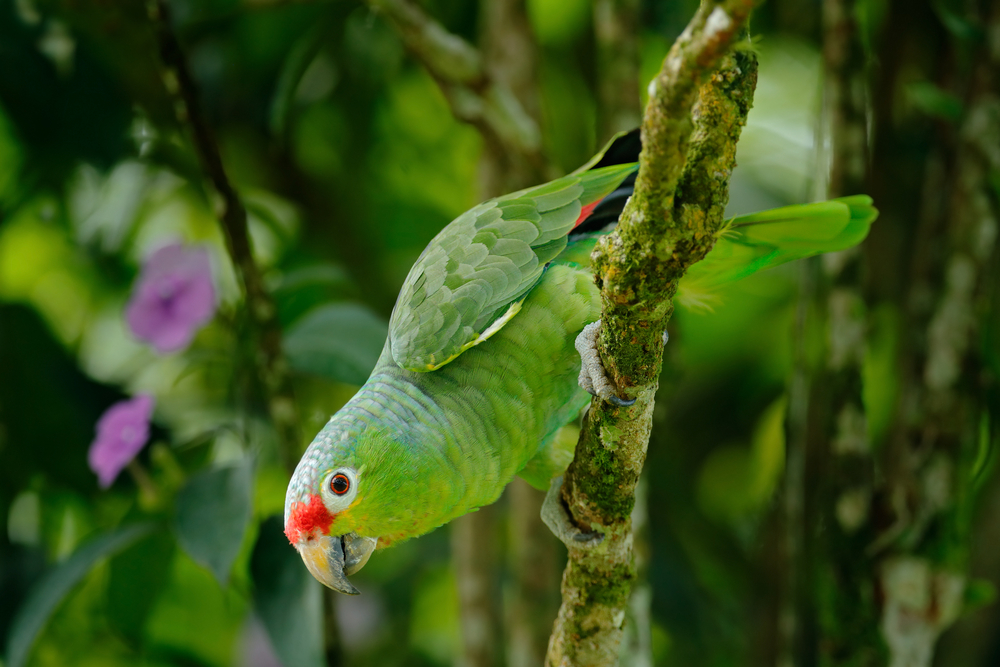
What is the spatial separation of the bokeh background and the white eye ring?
0.55 metres

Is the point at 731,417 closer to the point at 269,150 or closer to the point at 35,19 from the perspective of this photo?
the point at 269,150

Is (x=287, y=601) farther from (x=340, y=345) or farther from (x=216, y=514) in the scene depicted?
(x=340, y=345)

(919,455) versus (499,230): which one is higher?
(499,230)

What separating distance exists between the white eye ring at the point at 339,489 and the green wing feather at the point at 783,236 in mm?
846

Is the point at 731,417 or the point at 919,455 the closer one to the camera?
the point at 919,455

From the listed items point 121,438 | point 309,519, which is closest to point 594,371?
point 309,519

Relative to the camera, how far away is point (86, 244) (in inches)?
140

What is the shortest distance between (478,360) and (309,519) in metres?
0.52

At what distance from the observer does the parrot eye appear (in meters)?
1.71

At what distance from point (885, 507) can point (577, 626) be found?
1.32m

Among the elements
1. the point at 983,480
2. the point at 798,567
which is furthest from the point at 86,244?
the point at 983,480

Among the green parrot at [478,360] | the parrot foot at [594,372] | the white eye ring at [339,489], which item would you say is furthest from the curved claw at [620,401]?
the white eye ring at [339,489]

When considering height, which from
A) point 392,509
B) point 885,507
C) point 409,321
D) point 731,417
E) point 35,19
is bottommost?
point 731,417

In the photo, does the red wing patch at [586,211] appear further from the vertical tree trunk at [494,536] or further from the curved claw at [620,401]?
the vertical tree trunk at [494,536]
